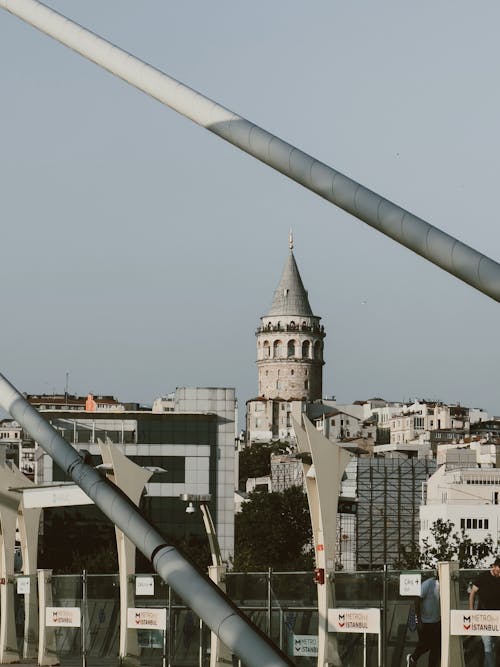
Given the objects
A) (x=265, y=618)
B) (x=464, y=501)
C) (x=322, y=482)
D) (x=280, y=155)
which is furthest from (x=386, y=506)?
(x=280, y=155)

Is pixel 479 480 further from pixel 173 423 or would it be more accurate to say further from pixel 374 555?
pixel 173 423

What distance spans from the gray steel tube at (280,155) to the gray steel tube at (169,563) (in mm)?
3190

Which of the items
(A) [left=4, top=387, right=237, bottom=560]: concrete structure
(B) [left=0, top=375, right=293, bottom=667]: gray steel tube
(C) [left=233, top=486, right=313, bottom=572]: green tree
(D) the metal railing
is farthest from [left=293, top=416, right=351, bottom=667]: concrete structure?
(C) [left=233, top=486, right=313, bottom=572]: green tree

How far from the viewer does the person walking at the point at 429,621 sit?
78.1 feet

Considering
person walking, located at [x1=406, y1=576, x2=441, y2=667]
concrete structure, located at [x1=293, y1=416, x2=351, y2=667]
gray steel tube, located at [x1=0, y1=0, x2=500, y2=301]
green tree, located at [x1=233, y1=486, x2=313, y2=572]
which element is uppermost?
green tree, located at [x1=233, y1=486, x2=313, y2=572]

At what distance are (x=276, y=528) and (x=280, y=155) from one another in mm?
156495

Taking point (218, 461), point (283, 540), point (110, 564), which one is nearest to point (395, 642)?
point (110, 564)

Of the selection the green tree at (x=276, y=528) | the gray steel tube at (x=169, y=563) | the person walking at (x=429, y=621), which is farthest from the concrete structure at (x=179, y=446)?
the gray steel tube at (x=169, y=563)

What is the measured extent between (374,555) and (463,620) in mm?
151326

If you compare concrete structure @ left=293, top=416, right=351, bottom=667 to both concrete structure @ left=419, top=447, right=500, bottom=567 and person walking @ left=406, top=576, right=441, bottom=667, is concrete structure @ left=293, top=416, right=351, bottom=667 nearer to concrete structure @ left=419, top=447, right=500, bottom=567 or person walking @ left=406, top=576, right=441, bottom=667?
person walking @ left=406, top=576, right=441, bottom=667

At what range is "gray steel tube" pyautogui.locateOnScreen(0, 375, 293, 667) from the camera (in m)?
10.7

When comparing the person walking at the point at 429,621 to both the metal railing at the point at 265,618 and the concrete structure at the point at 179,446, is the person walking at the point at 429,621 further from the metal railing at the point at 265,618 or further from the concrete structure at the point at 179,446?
the concrete structure at the point at 179,446

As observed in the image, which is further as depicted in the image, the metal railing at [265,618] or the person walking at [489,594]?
the metal railing at [265,618]

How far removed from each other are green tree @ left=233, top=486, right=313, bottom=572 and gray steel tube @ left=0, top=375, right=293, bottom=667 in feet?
504
